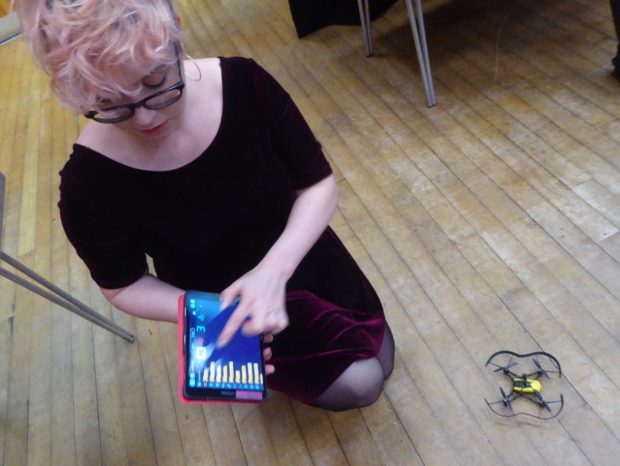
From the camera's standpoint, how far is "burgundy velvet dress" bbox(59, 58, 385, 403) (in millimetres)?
913

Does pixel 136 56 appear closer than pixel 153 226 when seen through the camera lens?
Yes

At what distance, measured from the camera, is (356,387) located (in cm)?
121

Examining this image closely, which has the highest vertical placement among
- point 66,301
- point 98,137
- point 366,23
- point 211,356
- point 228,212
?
point 98,137

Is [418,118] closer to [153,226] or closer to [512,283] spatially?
[512,283]

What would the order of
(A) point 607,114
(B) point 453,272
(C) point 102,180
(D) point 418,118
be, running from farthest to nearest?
(D) point 418,118
(A) point 607,114
(B) point 453,272
(C) point 102,180

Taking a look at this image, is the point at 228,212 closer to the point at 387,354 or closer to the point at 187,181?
the point at 187,181

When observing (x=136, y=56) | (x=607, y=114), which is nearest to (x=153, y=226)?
(x=136, y=56)

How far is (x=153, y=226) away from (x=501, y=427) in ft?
3.11

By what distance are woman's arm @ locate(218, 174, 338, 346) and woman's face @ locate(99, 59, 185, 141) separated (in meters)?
0.30

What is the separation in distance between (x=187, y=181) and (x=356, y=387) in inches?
25.0

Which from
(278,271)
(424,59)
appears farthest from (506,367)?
(424,59)

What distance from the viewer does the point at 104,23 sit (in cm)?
67

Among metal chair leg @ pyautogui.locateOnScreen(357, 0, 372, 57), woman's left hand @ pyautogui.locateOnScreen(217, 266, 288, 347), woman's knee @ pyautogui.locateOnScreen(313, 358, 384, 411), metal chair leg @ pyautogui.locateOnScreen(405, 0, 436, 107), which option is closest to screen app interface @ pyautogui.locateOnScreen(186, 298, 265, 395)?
woman's left hand @ pyautogui.locateOnScreen(217, 266, 288, 347)

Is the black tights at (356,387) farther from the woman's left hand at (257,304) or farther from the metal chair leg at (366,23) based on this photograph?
the metal chair leg at (366,23)
